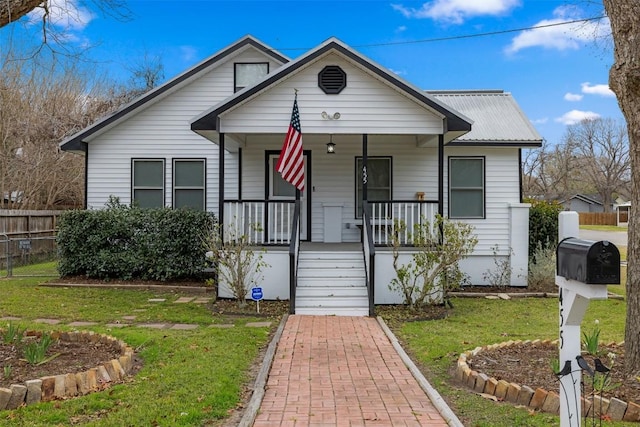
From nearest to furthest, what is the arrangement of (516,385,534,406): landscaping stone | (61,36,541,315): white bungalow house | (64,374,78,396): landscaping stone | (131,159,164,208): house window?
(516,385,534,406): landscaping stone
(64,374,78,396): landscaping stone
(61,36,541,315): white bungalow house
(131,159,164,208): house window

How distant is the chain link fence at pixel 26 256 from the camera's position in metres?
15.4

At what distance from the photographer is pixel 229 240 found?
33.5 ft

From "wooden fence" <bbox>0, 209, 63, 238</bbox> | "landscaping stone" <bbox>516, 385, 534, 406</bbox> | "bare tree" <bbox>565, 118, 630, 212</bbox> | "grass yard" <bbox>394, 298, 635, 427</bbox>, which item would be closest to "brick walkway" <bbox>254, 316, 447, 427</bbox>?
"grass yard" <bbox>394, 298, 635, 427</bbox>

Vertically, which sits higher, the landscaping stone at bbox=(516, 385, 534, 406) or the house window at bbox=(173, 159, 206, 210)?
the house window at bbox=(173, 159, 206, 210)

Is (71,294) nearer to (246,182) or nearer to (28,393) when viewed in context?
(246,182)

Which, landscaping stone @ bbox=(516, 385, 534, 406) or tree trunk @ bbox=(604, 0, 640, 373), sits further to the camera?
tree trunk @ bbox=(604, 0, 640, 373)

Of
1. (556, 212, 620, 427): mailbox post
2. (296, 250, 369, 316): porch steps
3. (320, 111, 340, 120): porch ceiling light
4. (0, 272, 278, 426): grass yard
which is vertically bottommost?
(0, 272, 278, 426): grass yard

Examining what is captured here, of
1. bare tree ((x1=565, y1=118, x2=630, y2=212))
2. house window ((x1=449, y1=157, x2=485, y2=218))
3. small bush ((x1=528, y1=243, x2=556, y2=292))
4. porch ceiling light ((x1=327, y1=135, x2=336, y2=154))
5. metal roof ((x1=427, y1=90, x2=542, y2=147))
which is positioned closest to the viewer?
porch ceiling light ((x1=327, y1=135, x2=336, y2=154))

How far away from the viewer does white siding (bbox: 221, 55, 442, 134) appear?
1054 cm

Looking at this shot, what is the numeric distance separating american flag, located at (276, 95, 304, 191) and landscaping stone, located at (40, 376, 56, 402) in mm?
5742

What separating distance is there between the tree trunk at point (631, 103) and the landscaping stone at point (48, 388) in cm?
555

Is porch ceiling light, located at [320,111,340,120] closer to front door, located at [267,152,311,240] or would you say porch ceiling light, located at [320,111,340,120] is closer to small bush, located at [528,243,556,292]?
front door, located at [267,152,311,240]

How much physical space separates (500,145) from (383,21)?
9.05m

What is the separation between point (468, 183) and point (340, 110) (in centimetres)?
452
